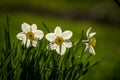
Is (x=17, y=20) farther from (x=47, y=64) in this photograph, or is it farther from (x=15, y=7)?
(x=47, y=64)

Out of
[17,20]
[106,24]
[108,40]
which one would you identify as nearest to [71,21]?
[106,24]

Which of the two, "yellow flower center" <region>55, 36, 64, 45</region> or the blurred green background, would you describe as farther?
the blurred green background

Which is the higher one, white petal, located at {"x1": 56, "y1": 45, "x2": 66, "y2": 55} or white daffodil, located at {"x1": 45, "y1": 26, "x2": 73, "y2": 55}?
white daffodil, located at {"x1": 45, "y1": 26, "x2": 73, "y2": 55}

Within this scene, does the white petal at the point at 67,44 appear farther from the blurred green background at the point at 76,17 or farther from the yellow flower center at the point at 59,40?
the blurred green background at the point at 76,17

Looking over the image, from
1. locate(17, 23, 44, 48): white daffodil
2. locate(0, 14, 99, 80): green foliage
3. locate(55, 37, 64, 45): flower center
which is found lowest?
locate(0, 14, 99, 80): green foliage

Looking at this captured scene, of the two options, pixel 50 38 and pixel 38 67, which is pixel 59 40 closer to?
pixel 50 38

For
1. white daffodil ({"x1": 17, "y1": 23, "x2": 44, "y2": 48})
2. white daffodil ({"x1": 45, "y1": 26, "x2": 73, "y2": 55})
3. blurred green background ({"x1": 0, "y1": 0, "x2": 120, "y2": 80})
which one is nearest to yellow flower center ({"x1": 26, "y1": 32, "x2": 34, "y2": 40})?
white daffodil ({"x1": 17, "y1": 23, "x2": 44, "y2": 48})

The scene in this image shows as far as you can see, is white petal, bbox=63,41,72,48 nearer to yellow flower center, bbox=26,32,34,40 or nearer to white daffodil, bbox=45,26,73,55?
white daffodil, bbox=45,26,73,55
